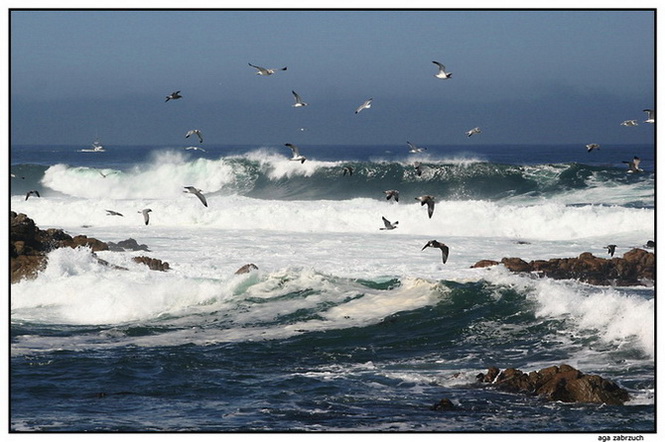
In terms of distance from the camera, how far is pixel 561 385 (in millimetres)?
13891

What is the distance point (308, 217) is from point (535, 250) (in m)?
10.8

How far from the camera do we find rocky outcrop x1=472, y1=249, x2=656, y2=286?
2350 cm

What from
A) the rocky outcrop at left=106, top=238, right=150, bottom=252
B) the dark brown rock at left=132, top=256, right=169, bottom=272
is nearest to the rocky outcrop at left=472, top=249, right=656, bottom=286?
the dark brown rock at left=132, top=256, right=169, bottom=272

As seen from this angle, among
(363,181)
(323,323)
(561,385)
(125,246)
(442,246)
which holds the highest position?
(363,181)

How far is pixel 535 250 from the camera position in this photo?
1209 inches

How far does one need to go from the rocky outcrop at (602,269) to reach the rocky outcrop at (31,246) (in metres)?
9.17

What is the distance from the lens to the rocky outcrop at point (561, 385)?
13656mm

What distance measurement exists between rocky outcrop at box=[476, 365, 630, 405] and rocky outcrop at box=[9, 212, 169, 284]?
1270cm

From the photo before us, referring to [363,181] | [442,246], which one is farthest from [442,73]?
[363,181]

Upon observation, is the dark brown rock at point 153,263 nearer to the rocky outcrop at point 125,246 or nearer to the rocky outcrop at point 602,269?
the rocky outcrop at point 125,246

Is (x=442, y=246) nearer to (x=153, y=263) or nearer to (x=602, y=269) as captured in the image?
(x=602, y=269)

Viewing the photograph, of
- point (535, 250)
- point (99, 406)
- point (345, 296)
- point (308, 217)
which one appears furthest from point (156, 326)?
point (308, 217)

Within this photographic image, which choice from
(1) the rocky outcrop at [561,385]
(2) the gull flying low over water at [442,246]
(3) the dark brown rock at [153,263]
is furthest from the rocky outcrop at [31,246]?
(1) the rocky outcrop at [561,385]

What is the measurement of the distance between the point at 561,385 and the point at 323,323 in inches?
267
